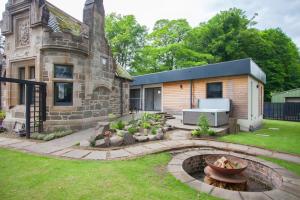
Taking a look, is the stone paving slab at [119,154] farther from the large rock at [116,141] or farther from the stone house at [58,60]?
the stone house at [58,60]

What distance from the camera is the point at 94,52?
30.8 ft

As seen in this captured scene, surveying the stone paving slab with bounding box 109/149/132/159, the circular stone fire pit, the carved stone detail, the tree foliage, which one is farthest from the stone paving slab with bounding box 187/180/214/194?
the tree foliage

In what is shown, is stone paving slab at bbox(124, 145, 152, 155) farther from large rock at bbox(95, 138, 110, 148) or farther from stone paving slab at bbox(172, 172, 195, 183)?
stone paving slab at bbox(172, 172, 195, 183)

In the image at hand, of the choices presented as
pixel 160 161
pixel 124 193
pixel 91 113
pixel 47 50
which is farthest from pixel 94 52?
pixel 124 193

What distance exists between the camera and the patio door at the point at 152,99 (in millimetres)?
16375

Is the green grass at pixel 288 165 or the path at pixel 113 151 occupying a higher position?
the path at pixel 113 151

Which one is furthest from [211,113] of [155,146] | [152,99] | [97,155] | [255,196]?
[152,99]

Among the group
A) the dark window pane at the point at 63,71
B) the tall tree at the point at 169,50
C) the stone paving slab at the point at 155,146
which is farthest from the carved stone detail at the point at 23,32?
the tall tree at the point at 169,50

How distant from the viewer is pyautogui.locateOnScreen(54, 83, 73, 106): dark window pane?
8188mm

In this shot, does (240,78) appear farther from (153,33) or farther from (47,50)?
(153,33)

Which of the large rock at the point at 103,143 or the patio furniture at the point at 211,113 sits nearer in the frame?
the large rock at the point at 103,143

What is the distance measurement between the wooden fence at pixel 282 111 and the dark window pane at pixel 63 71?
1956 centimetres

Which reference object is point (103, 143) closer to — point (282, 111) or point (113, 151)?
point (113, 151)

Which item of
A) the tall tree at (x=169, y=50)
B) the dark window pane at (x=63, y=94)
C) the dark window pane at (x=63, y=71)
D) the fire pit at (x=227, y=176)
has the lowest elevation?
the fire pit at (x=227, y=176)
